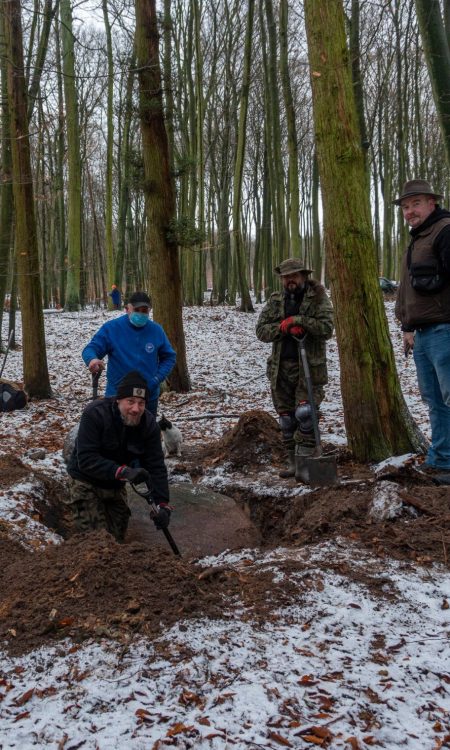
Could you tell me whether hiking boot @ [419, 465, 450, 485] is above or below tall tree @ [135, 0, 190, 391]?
below

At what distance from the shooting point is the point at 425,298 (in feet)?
15.1

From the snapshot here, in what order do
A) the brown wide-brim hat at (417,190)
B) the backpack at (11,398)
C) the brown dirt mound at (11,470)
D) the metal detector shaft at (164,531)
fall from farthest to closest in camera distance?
the backpack at (11,398)
the brown dirt mound at (11,470)
the brown wide-brim hat at (417,190)
the metal detector shaft at (164,531)

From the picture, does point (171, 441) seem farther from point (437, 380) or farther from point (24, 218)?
point (24, 218)

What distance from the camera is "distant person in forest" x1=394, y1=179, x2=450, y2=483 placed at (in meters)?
4.50

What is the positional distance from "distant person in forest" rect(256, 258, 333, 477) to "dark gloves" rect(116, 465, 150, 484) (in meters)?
1.94

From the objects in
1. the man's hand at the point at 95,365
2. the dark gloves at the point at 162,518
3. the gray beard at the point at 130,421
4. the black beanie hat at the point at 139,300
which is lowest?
the dark gloves at the point at 162,518

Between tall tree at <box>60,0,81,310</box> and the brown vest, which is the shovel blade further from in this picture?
tall tree at <box>60,0,81,310</box>

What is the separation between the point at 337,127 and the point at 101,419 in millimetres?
3395

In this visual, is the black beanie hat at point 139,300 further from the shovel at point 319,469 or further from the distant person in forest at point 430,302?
the distant person in forest at point 430,302

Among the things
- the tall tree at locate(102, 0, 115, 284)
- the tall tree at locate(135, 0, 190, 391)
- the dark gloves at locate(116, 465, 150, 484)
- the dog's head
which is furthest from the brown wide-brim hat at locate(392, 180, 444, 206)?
the tall tree at locate(102, 0, 115, 284)

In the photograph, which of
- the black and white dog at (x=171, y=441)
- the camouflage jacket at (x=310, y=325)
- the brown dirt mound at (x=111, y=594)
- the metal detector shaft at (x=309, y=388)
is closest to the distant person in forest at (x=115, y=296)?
the black and white dog at (x=171, y=441)

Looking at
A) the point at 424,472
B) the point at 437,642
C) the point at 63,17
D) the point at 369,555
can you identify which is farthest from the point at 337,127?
the point at 63,17

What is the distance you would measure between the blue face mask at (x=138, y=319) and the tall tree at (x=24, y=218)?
4.48 metres

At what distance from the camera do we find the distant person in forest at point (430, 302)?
450 cm
